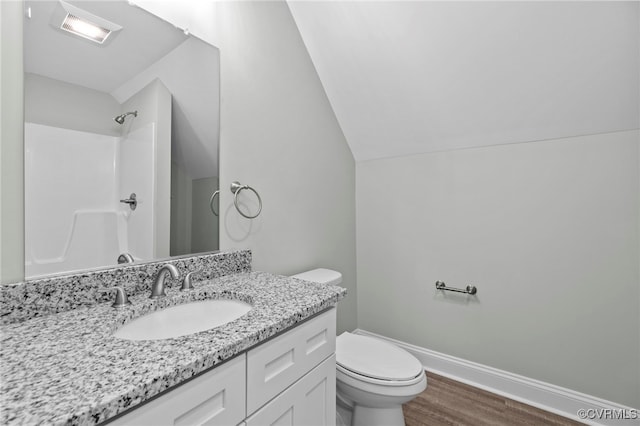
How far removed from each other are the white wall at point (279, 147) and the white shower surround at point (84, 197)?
1.13 feet

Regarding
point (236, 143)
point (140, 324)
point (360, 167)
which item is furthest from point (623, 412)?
point (236, 143)

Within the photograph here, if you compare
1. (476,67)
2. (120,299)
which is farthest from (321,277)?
(476,67)

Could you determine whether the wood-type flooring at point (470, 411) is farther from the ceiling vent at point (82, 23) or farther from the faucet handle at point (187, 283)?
the ceiling vent at point (82, 23)

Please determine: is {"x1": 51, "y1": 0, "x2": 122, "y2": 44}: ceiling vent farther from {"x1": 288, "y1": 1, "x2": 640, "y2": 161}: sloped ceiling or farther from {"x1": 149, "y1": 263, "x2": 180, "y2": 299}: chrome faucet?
{"x1": 288, "y1": 1, "x2": 640, "y2": 161}: sloped ceiling

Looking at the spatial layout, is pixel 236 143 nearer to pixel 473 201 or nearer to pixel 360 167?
pixel 360 167

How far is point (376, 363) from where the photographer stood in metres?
1.42

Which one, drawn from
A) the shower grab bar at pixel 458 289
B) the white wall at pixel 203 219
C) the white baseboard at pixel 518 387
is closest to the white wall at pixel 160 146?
the white wall at pixel 203 219

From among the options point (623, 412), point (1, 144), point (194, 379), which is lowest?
point (623, 412)

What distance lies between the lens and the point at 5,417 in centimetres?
42

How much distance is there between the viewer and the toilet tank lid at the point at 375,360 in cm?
132

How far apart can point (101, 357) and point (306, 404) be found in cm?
61

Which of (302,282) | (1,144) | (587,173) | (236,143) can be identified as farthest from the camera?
(587,173)

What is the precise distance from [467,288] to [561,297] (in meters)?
0.47

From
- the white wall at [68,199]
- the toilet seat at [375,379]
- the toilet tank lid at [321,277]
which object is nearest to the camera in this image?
the white wall at [68,199]
